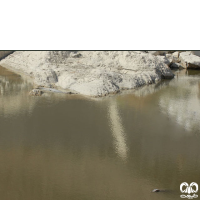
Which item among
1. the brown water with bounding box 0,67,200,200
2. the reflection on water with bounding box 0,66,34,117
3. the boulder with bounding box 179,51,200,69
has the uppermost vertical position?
the boulder with bounding box 179,51,200,69

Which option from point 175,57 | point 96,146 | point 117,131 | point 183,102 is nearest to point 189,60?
point 175,57

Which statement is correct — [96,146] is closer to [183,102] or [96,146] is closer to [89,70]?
[183,102]

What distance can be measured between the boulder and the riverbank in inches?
129

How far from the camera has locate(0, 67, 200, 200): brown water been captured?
515 cm

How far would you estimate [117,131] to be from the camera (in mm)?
7559

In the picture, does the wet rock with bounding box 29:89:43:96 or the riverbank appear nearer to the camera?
the wet rock with bounding box 29:89:43:96

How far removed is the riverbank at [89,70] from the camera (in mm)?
11539

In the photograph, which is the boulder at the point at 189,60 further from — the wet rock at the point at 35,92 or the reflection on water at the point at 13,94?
the wet rock at the point at 35,92

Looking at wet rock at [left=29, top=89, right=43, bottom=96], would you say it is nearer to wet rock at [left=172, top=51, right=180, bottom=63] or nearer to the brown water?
the brown water

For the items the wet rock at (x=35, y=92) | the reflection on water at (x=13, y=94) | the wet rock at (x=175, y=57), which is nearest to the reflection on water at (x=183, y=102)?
the wet rock at (x=175, y=57)

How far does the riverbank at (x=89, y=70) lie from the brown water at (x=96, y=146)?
1191 millimetres

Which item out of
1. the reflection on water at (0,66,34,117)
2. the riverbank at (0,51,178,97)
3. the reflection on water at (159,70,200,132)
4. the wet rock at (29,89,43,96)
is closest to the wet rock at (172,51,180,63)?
the riverbank at (0,51,178,97)

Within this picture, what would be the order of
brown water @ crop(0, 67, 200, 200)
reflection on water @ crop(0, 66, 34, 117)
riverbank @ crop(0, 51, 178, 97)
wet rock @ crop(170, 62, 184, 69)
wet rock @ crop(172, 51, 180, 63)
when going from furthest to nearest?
wet rock @ crop(172, 51, 180, 63) < wet rock @ crop(170, 62, 184, 69) < riverbank @ crop(0, 51, 178, 97) < reflection on water @ crop(0, 66, 34, 117) < brown water @ crop(0, 67, 200, 200)
